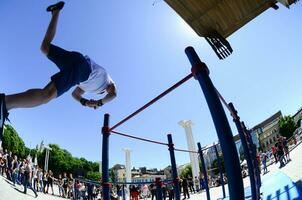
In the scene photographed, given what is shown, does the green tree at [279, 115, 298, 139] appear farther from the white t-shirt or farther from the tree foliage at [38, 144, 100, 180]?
the white t-shirt

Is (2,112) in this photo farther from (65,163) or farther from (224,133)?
(65,163)

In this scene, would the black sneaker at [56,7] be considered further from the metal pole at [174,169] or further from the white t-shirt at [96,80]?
the metal pole at [174,169]

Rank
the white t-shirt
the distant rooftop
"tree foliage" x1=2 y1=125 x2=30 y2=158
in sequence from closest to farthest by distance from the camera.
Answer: the white t-shirt → "tree foliage" x1=2 y1=125 x2=30 y2=158 → the distant rooftop

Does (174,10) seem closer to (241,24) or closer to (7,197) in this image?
(241,24)

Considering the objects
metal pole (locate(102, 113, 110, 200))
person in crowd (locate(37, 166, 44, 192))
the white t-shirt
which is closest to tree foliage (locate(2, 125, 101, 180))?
person in crowd (locate(37, 166, 44, 192))

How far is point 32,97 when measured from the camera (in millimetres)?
2240

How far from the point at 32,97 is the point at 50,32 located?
29.8 inches

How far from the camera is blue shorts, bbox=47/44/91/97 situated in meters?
2.57

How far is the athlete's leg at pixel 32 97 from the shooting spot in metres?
2.16

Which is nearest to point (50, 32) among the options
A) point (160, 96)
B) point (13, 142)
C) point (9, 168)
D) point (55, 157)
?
point (160, 96)

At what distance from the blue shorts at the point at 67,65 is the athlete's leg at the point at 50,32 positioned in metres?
0.06

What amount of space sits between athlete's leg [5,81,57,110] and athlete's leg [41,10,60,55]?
43cm

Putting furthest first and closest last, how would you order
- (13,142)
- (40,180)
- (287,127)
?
(287,127) < (13,142) < (40,180)

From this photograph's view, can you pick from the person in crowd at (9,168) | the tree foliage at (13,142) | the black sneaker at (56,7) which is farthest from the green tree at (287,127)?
the black sneaker at (56,7)
